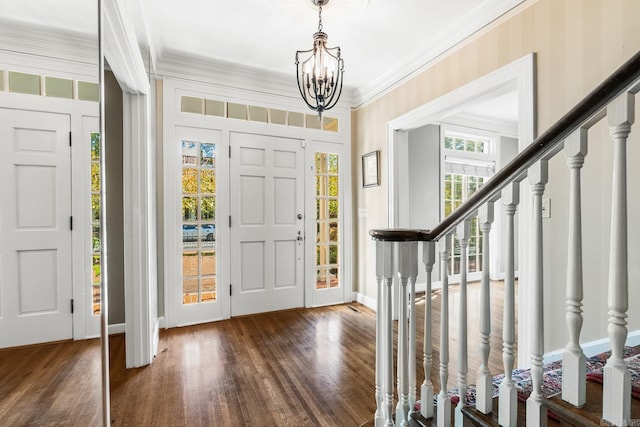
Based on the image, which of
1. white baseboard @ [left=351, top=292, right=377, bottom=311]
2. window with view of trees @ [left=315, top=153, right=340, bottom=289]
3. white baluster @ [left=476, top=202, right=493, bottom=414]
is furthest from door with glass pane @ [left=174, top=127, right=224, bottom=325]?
white baluster @ [left=476, top=202, right=493, bottom=414]

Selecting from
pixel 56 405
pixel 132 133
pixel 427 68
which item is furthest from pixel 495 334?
pixel 132 133

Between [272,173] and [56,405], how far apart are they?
283 centimetres

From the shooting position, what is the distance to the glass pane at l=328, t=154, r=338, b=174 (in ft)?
12.9

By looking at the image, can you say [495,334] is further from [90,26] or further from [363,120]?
[90,26]

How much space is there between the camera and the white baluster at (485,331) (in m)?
1.09

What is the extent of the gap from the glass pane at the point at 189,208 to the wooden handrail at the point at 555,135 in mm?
2664

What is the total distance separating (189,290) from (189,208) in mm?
854

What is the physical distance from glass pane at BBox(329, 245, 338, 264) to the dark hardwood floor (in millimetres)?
805

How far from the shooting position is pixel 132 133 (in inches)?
90.6

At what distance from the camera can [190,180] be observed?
3236 mm

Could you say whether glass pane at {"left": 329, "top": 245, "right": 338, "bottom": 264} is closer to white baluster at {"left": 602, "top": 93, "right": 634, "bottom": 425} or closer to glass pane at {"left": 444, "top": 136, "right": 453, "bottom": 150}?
glass pane at {"left": 444, "top": 136, "right": 453, "bottom": 150}

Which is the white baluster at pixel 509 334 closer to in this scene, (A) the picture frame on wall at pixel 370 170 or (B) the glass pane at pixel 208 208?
(A) the picture frame on wall at pixel 370 170

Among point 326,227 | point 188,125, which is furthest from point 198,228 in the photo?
point 326,227

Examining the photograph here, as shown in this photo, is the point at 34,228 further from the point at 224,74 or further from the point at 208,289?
the point at 224,74
